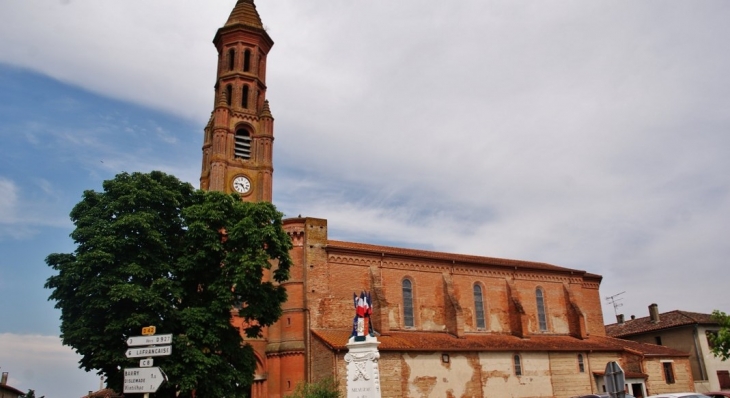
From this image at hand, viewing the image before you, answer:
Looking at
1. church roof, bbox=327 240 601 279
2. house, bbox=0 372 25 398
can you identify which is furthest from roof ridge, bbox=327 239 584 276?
house, bbox=0 372 25 398

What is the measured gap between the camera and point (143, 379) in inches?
495

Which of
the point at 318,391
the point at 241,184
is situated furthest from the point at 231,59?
the point at 318,391

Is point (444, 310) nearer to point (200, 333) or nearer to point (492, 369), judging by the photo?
point (492, 369)

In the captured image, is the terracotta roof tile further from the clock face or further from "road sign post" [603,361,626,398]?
"road sign post" [603,361,626,398]

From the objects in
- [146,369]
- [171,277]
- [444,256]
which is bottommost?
[146,369]

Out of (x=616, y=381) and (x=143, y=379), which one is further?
(x=143, y=379)

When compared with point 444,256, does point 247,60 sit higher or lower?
higher

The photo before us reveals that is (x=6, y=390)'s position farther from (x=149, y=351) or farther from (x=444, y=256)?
(x=149, y=351)

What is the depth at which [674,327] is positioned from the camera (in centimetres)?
4238

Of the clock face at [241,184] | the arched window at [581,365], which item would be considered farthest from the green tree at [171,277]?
the arched window at [581,365]

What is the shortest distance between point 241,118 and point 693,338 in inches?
1472

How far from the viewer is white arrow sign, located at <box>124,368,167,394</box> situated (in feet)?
40.5

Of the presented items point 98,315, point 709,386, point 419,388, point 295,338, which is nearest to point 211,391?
point 98,315

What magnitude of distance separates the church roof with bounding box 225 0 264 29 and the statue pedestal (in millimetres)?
28546
